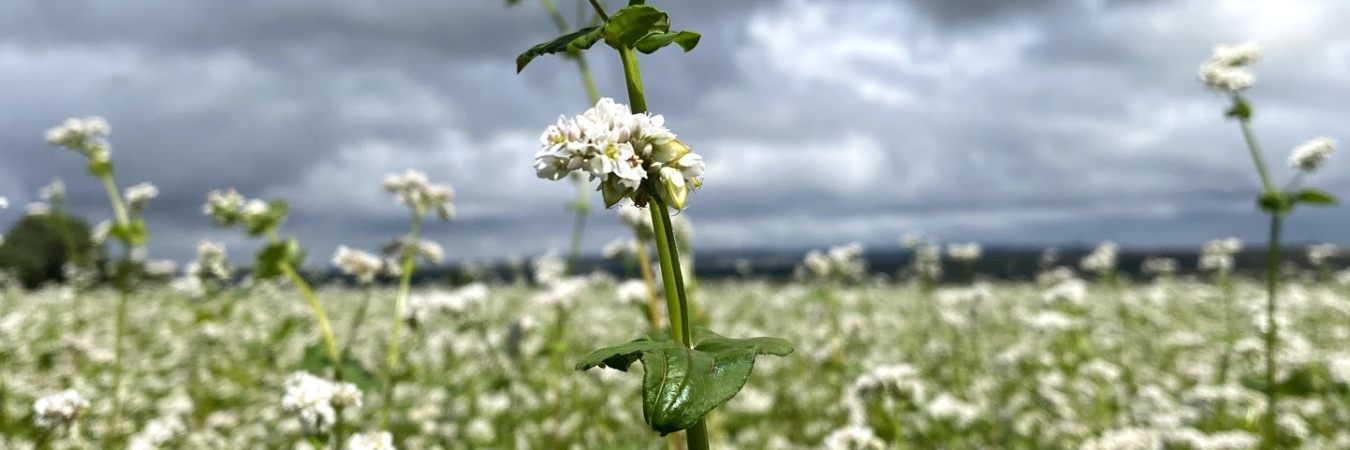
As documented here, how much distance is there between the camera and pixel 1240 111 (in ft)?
12.8

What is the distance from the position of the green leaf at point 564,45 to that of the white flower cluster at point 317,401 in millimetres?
1792

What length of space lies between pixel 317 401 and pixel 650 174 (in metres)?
1.95

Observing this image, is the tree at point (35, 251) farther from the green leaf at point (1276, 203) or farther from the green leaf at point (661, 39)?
the green leaf at point (1276, 203)

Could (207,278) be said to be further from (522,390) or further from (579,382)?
(579,382)

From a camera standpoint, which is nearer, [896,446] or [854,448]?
[854,448]

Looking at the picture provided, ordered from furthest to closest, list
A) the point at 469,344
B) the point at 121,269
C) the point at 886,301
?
the point at 886,301
the point at 469,344
the point at 121,269

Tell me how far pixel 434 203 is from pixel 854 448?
2.59 m

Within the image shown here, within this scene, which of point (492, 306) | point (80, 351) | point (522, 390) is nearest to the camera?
point (80, 351)

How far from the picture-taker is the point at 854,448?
3.69 m

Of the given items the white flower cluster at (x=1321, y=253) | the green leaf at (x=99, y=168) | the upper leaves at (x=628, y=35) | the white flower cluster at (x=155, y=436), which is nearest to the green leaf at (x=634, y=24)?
the upper leaves at (x=628, y=35)

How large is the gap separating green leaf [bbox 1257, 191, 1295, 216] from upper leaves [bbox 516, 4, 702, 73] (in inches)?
142

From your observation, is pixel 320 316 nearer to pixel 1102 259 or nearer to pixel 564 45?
pixel 564 45

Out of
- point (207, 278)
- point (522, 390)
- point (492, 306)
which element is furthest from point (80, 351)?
point (492, 306)

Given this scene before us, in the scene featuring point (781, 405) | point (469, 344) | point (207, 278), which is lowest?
point (781, 405)
